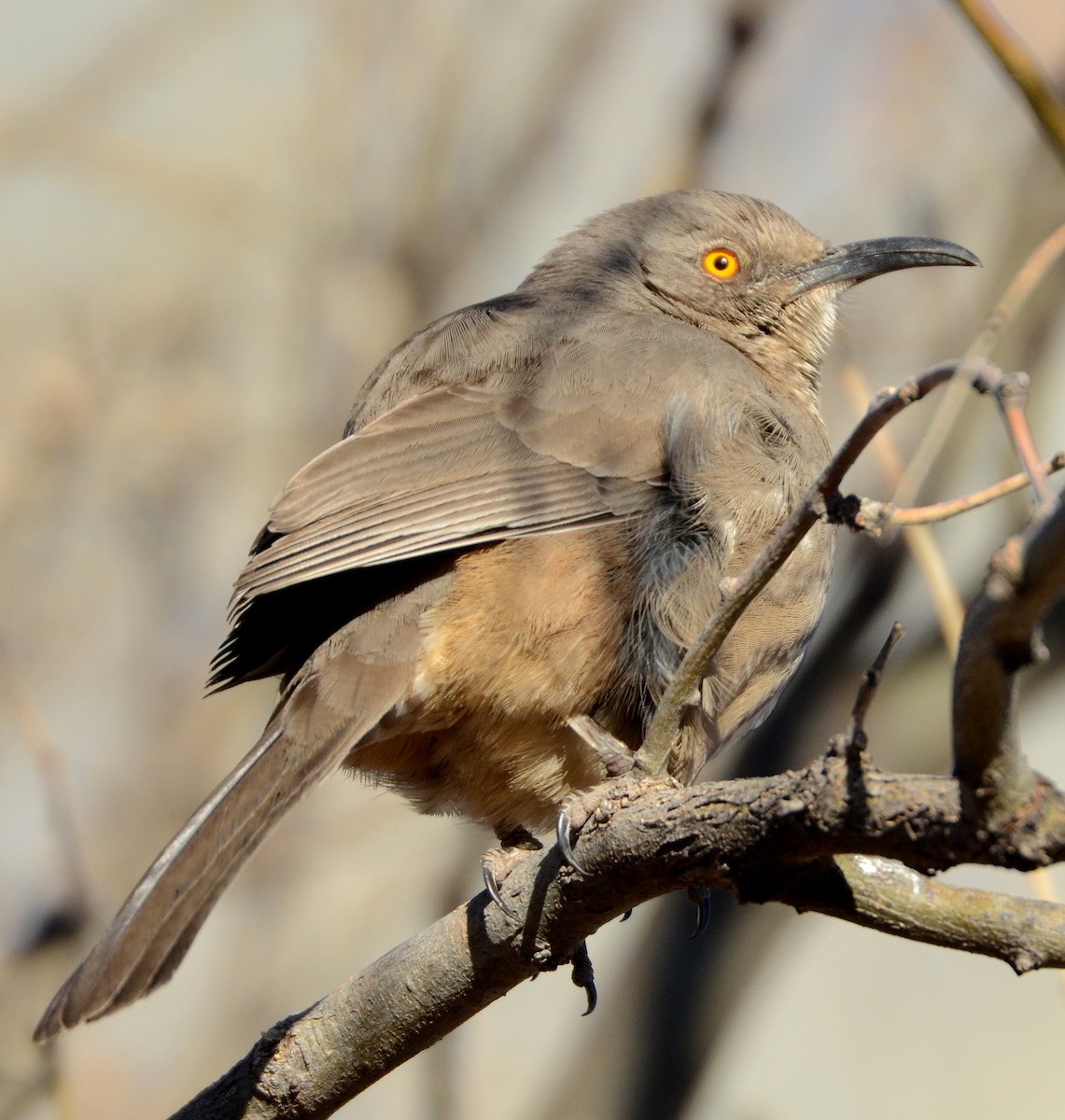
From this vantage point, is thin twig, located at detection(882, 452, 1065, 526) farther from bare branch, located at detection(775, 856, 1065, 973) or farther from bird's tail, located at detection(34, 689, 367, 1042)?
bird's tail, located at detection(34, 689, 367, 1042)

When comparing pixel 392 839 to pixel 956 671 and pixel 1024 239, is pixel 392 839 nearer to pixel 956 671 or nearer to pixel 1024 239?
pixel 1024 239

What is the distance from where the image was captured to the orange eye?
16.9 feet

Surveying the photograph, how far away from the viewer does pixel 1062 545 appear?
170 cm

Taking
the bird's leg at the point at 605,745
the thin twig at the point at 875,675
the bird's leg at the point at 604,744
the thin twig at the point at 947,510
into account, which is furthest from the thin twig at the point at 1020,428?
the bird's leg at the point at 604,744

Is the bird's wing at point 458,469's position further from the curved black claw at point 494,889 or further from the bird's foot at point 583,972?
the bird's foot at point 583,972

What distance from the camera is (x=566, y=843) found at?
2.89m

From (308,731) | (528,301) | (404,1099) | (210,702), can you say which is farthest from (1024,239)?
(404,1099)

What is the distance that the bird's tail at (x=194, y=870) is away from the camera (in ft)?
9.91

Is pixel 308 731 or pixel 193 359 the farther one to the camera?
pixel 193 359

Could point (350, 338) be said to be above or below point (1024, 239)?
below

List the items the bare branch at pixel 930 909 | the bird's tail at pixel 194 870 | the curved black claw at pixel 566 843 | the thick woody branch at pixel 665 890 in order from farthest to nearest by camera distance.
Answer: the bird's tail at pixel 194 870 → the curved black claw at pixel 566 843 → the bare branch at pixel 930 909 → the thick woody branch at pixel 665 890

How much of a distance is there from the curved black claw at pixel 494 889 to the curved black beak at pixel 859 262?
249 centimetres

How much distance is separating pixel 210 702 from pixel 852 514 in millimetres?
5602

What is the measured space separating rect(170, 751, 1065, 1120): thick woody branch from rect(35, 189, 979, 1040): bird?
41 cm
